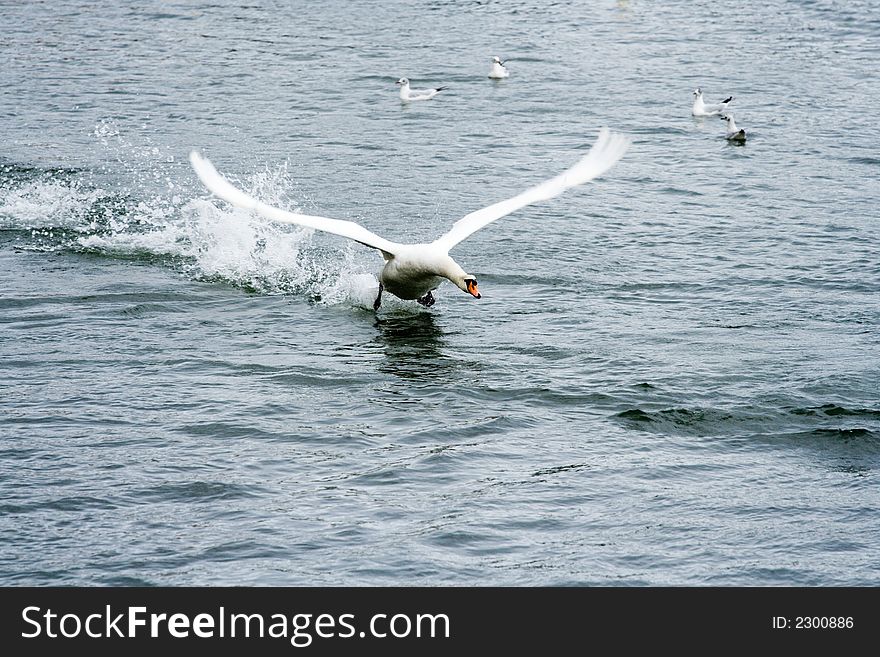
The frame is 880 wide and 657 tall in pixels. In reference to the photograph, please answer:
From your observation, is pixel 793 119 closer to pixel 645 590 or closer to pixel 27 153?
pixel 27 153

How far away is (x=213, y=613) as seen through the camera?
332 inches

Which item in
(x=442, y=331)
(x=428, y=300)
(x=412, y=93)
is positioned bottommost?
(x=442, y=331)

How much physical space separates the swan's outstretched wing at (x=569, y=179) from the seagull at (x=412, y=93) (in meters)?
11.7

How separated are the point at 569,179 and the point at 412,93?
12279 mm

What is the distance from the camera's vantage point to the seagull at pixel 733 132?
2375cm

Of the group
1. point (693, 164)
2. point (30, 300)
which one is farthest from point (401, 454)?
point (693, 164)

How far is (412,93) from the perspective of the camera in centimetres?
2655

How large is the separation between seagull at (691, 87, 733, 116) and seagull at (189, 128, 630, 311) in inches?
422

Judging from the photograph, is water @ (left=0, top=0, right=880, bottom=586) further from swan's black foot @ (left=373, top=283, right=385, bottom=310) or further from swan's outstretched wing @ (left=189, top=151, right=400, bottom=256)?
swan's outstretched wing @ (left=189, top=151, right=400, bottom=256)

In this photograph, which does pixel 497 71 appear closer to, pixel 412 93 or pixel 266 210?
pixel 412 93

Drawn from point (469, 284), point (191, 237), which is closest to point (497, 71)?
point (191, 237)

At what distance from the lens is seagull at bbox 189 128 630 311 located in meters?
14.4

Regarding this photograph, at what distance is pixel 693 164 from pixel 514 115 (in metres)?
4.15

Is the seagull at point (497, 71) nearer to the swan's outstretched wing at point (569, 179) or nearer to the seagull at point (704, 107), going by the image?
the seagull at point (704, 107)
